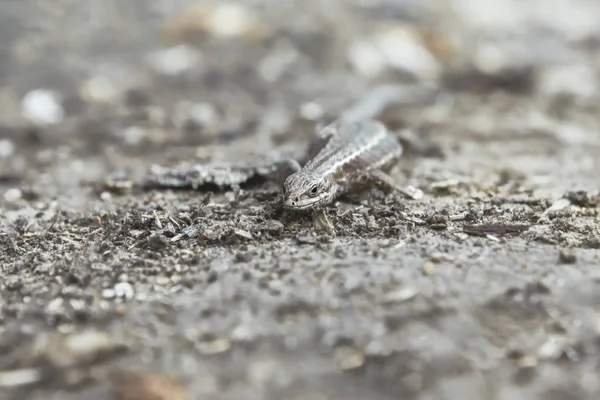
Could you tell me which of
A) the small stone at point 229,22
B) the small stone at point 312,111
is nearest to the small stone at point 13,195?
the small stone at point 312,111

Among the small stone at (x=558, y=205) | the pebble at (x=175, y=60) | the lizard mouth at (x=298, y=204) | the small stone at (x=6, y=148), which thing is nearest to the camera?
the lizard mouth at (x=298, y=204)

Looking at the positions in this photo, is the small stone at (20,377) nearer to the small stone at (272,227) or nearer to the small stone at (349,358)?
the small stone at (349,358)

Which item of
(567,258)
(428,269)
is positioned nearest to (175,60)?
(428,269)

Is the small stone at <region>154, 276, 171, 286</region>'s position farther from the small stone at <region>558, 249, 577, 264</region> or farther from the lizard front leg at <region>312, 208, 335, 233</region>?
the small stone at <region>558, 249, 577, 264</region>

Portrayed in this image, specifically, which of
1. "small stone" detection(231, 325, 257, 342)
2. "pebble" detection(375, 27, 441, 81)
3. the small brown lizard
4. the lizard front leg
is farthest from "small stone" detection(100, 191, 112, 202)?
"pebble" detection(375, 27, 441, 81)

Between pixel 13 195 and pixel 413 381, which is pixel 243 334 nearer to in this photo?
pixel 413 381
